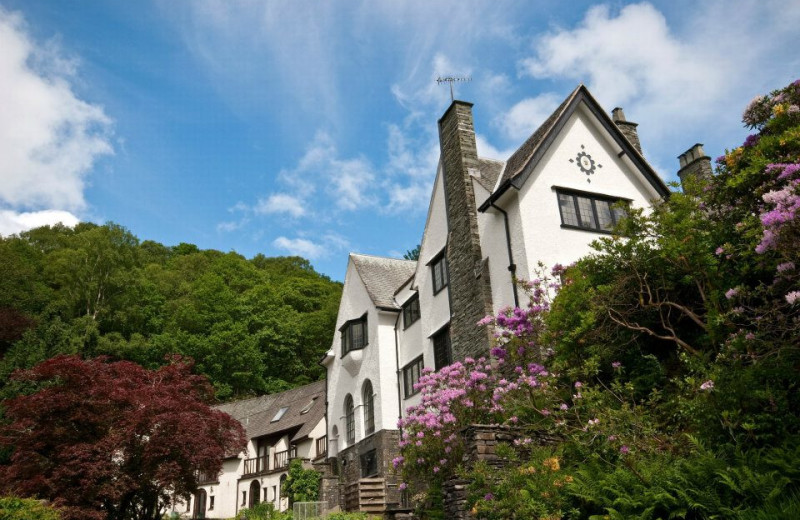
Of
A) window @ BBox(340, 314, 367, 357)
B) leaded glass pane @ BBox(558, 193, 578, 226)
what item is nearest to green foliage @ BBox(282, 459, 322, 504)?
window @ BBox(340, 314, 367, 357)

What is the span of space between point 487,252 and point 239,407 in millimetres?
35068

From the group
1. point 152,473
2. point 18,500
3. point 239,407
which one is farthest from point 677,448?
point 239,407

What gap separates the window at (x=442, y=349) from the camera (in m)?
21.2

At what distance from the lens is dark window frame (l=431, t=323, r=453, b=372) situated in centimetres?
2115

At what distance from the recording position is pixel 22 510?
1385 centimetres

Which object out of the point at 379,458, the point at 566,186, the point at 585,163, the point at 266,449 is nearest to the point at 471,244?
the point at 566,186

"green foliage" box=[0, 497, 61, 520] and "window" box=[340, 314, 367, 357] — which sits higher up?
"window" box=[340, 314, 367, 357]

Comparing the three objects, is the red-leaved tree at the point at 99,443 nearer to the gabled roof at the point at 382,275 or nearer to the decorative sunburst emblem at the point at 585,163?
the gabled roof at the point at 382,275

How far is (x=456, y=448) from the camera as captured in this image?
1371 centimetres

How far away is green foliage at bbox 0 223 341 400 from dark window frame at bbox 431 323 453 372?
24.3 meters

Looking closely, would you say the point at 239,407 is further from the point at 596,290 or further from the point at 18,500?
the point at 596,290

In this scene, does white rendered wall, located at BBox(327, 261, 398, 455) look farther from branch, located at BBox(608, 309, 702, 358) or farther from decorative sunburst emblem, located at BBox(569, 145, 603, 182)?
branch, located at BBox(608, 309, 702, 358)

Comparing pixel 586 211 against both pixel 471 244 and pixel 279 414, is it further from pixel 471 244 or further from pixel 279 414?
pixel 279 414

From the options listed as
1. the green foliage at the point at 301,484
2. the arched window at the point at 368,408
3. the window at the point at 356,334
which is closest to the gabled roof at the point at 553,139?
the window at the point at 356,334
